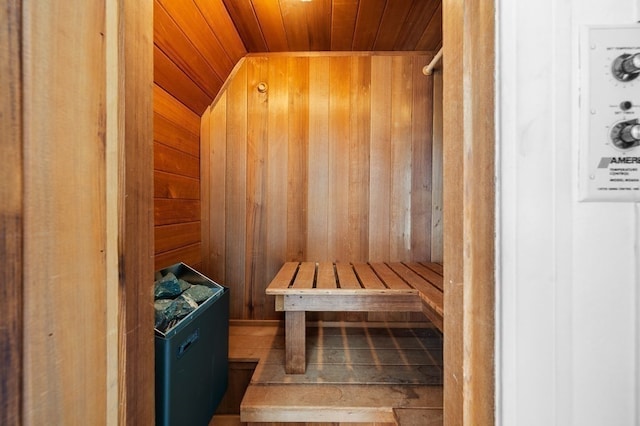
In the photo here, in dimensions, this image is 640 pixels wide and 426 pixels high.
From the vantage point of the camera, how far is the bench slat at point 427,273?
1.38m

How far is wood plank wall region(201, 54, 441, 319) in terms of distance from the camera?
6.25 ft

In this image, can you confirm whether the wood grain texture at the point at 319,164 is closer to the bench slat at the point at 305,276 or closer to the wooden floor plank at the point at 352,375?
the bench slat at the point at 305,276

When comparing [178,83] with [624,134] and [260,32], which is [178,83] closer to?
[260,32]

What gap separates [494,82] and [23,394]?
2.65ft

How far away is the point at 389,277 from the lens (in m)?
1.49

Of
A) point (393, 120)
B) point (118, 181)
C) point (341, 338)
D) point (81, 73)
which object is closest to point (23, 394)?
point (118, 181)

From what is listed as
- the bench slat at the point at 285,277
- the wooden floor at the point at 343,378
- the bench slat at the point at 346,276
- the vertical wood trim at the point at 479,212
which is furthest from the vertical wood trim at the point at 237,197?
the vertical wood trim at the point at 479,212

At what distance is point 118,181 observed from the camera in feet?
1.63

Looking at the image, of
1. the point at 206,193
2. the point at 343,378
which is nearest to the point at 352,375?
the point at 343,378

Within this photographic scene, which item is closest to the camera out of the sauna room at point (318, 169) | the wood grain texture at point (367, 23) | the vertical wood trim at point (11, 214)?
the vertical wood trim at point (11, 214)

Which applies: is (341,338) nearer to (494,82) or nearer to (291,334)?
(291,334)

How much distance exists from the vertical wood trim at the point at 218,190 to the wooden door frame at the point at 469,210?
1673 millimetres

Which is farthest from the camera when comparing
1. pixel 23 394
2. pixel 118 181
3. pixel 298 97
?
pixel 298 97

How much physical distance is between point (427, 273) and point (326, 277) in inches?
24.5
